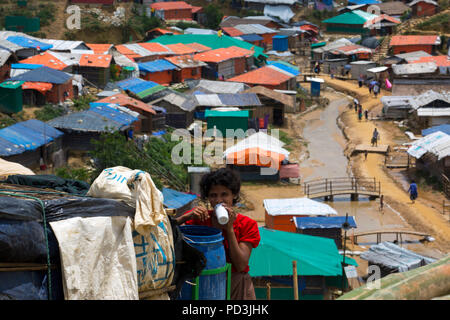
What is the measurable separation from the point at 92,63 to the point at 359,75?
821 inches

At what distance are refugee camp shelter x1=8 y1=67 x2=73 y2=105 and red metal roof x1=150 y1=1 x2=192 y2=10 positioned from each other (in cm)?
3114

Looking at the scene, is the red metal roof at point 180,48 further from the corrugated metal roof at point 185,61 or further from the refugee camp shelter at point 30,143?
the refugee camp shelter at point 30,143

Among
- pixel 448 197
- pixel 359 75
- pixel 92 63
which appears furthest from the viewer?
pixel 359 75

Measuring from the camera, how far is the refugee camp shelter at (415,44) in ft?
158

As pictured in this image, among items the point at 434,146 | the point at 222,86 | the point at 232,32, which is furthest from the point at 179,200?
the point at 232,32

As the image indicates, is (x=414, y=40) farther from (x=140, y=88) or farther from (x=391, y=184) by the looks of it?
(x=391, y=184)

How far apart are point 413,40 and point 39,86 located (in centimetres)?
3136

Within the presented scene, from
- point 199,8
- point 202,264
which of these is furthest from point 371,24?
point 202,264

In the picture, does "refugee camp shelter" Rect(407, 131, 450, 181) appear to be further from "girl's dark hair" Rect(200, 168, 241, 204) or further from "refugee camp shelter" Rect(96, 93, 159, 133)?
"girl's dark hair" Rect(200, 168, 241, 204)

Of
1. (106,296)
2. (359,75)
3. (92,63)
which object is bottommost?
(359,75)

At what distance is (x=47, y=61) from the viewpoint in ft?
104

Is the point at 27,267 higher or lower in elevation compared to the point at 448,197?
higher

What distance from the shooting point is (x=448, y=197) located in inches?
919
